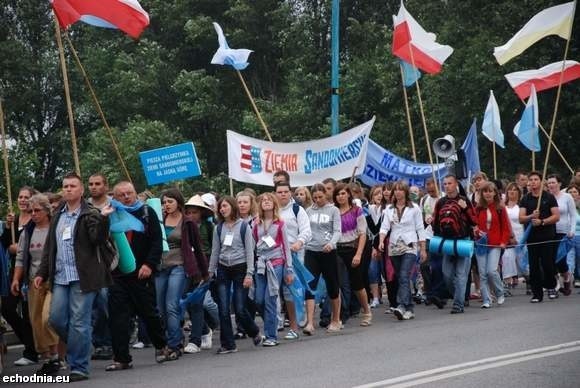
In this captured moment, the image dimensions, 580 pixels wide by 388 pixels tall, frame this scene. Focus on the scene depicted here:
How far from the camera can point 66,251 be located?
11.1 meters

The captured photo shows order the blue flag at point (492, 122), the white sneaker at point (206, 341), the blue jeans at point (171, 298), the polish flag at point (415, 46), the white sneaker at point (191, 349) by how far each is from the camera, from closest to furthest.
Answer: the blue jeans at point (171, 298), the white sneaker at point (191, 349), the white sneaker at point (206, 341), the polish flag at point (415, 46), the blue flag at point (492, 122)

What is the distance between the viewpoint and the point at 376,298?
18234 millimetres

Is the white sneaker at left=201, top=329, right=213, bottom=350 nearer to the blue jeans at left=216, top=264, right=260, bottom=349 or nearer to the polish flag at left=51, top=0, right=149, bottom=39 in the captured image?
the blue jeans at left=216, top=264, right=260, bottom=349

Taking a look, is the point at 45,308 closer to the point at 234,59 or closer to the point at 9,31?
the point at 234,59

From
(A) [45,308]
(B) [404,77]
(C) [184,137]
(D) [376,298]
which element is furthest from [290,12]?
(A) [45,308]

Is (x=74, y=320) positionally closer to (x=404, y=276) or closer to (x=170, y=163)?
(x=404, y=276)

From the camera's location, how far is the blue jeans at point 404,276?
50.4 ft

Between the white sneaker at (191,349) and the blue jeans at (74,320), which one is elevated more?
the blue jeans at (74,320)

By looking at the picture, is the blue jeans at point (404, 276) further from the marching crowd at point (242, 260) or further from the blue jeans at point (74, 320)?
the blue jeans at point (74, 320)

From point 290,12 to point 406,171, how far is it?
18.4 metres

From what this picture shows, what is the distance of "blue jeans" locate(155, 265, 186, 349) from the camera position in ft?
40.9

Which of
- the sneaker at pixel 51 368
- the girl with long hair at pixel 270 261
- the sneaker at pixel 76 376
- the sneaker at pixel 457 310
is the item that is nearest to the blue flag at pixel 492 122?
the sneaker at pixel 457 310

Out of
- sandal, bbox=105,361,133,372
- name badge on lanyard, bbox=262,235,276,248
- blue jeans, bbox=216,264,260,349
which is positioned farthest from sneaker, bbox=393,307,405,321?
sandal, bbox=105,361,133,372

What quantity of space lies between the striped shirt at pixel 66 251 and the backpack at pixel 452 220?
6143 mm
